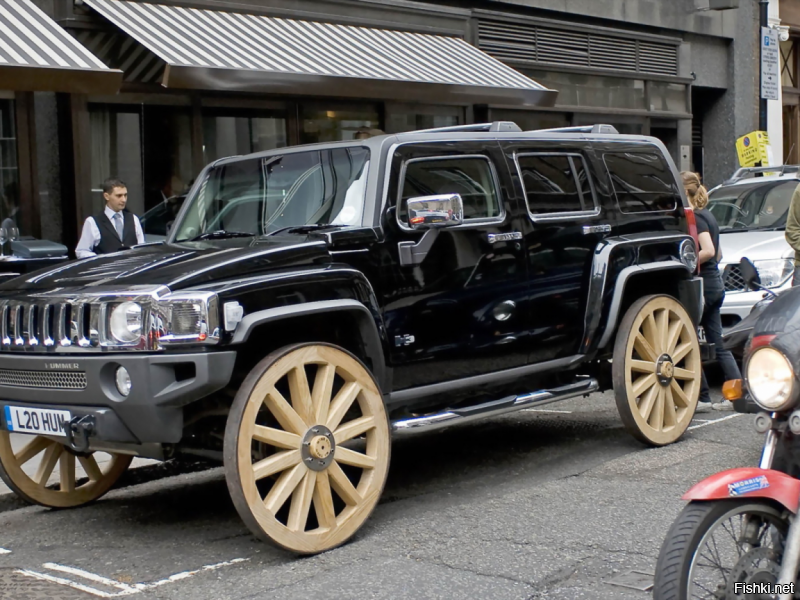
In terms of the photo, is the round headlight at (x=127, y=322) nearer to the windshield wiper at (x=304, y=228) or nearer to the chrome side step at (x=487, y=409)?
the windshield wiper at (x=304, y=228)

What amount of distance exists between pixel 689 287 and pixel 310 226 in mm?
3019

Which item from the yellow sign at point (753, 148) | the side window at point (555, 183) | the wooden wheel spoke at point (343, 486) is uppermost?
the yellow sign at point (753, 148)

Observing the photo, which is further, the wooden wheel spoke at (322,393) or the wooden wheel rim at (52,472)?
the wooden wheel rim at (52,472)

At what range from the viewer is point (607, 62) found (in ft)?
63.5

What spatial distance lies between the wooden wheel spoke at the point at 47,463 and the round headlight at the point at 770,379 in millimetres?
4080

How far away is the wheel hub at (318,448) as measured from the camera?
5.12 m

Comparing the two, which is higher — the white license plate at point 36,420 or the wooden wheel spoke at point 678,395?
the white license plate at point 36,420

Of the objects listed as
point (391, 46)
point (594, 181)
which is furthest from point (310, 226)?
point (391, 46)

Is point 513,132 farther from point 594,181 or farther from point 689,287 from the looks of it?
point 689,287

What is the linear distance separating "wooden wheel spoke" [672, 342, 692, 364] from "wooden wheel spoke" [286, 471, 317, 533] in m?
3.21

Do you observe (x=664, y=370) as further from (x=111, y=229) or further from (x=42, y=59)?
(x=42, y=59)

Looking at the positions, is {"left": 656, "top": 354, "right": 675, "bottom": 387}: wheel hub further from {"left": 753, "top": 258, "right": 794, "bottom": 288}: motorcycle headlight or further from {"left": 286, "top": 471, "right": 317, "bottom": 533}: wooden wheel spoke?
{"left": 286, "top": 471, "right": 317, "bottom": 533}: wooden wheel spoke

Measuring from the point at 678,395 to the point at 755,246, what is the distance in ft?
10.5

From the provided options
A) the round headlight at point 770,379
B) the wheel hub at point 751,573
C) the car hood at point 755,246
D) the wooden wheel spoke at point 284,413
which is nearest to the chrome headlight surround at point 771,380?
the round headlight at point 770,379
